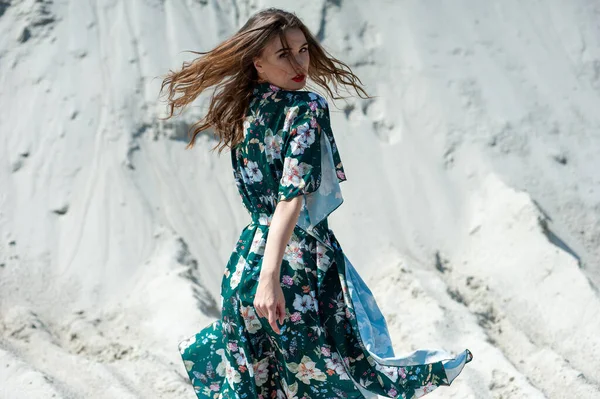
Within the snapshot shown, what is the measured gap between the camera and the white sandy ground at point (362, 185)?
4.71 metres

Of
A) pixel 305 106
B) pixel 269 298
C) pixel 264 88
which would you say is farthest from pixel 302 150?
pixel 269 298

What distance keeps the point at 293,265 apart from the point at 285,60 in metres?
0.51

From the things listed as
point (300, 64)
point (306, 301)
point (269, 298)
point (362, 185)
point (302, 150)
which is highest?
point (300, 64)

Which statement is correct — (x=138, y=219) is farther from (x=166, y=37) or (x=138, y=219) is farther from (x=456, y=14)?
(x=456, y=14)

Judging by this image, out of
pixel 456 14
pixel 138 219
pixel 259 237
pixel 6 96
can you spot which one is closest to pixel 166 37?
pixel 6 96

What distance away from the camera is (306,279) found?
2.23 m

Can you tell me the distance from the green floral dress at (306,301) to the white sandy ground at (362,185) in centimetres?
184

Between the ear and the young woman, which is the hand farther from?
the ear

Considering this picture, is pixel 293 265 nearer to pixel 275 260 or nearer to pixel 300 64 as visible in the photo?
pixel 275 260

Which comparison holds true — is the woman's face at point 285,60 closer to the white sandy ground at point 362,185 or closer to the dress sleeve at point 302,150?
the dress sleeve at point 302,150

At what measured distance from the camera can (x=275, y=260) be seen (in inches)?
81.7

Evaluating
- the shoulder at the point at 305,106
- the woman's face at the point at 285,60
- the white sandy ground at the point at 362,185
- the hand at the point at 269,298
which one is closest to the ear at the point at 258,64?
the woman's face at the point at 285,60

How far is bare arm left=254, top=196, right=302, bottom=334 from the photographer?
2076 mm

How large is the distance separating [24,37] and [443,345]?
3684 millimetres
